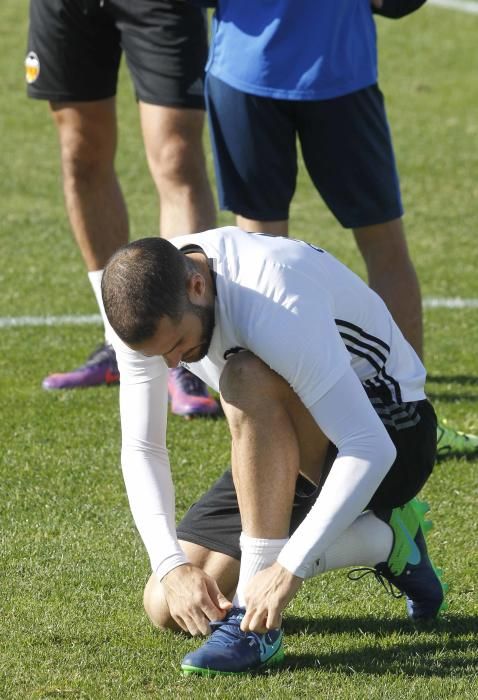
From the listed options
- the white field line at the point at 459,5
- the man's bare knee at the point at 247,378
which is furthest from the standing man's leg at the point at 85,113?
the white field line at the point at 459,5

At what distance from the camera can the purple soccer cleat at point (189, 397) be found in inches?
205

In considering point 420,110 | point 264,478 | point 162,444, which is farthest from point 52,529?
point 420,110

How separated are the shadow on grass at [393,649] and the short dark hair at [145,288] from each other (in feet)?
2.97

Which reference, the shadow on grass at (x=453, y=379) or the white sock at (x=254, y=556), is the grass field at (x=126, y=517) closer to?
the shadow on grass at (x=453, y=379)

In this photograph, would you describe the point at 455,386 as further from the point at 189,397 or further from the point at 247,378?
the point at 247,378

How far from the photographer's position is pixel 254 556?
3430 millimetres

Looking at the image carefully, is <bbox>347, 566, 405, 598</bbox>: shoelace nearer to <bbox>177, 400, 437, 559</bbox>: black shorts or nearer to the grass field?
the grass field

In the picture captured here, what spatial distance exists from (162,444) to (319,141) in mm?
1639

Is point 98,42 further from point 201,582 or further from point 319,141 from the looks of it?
point 201,582

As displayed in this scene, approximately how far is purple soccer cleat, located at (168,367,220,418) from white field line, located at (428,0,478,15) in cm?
932

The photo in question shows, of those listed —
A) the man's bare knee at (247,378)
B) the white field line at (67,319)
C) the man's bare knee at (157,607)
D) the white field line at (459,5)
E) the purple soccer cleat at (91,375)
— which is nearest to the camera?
the man's bare knee at (247,378)

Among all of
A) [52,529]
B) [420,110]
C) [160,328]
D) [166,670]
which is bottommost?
[420,110]

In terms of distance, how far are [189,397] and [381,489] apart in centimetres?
174

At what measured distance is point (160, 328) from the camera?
3217 mm
